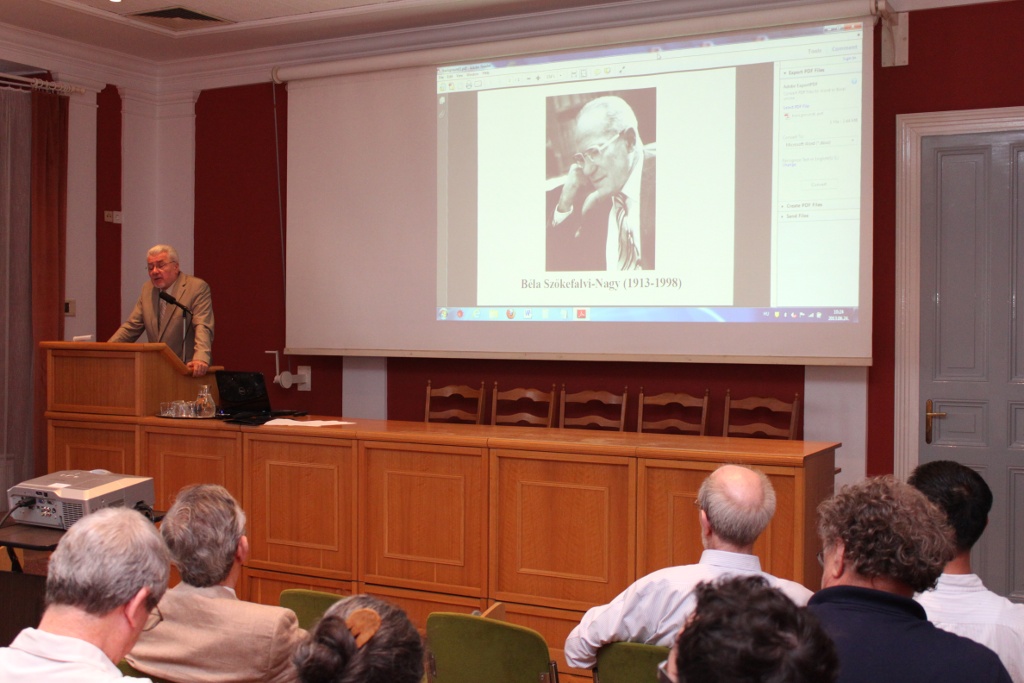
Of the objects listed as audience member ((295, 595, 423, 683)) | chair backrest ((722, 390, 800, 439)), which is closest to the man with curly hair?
audience member ((295, 595, 423, 683))

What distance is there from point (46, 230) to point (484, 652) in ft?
18.4

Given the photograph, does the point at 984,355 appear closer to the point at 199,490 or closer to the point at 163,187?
the point at 199,490

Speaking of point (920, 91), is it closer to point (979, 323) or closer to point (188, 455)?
point (979, 323)

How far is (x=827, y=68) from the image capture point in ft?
16.8

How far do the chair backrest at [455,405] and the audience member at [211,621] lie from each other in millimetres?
3994

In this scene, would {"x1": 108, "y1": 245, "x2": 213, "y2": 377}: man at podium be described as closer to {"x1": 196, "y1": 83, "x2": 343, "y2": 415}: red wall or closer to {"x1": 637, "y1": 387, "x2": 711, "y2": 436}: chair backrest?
{"x1": 196, "y1": 83, "x2": 343, "y2": 415}: red wall

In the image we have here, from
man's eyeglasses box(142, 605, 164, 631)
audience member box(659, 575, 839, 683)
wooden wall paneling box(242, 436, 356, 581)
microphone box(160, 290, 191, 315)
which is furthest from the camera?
microphone box(160, 290, 191, 315)

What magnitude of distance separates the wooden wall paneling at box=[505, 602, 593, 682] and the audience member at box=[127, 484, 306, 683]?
1968 mm

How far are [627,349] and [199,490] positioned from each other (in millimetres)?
3755

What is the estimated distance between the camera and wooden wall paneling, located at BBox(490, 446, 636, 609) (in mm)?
3852

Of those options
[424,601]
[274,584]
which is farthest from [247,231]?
[424,601]

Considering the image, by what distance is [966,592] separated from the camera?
2018 mm

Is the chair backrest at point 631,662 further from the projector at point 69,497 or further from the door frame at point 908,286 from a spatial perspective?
the door frame at point 908,286

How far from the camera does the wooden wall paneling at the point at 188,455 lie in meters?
4.69
